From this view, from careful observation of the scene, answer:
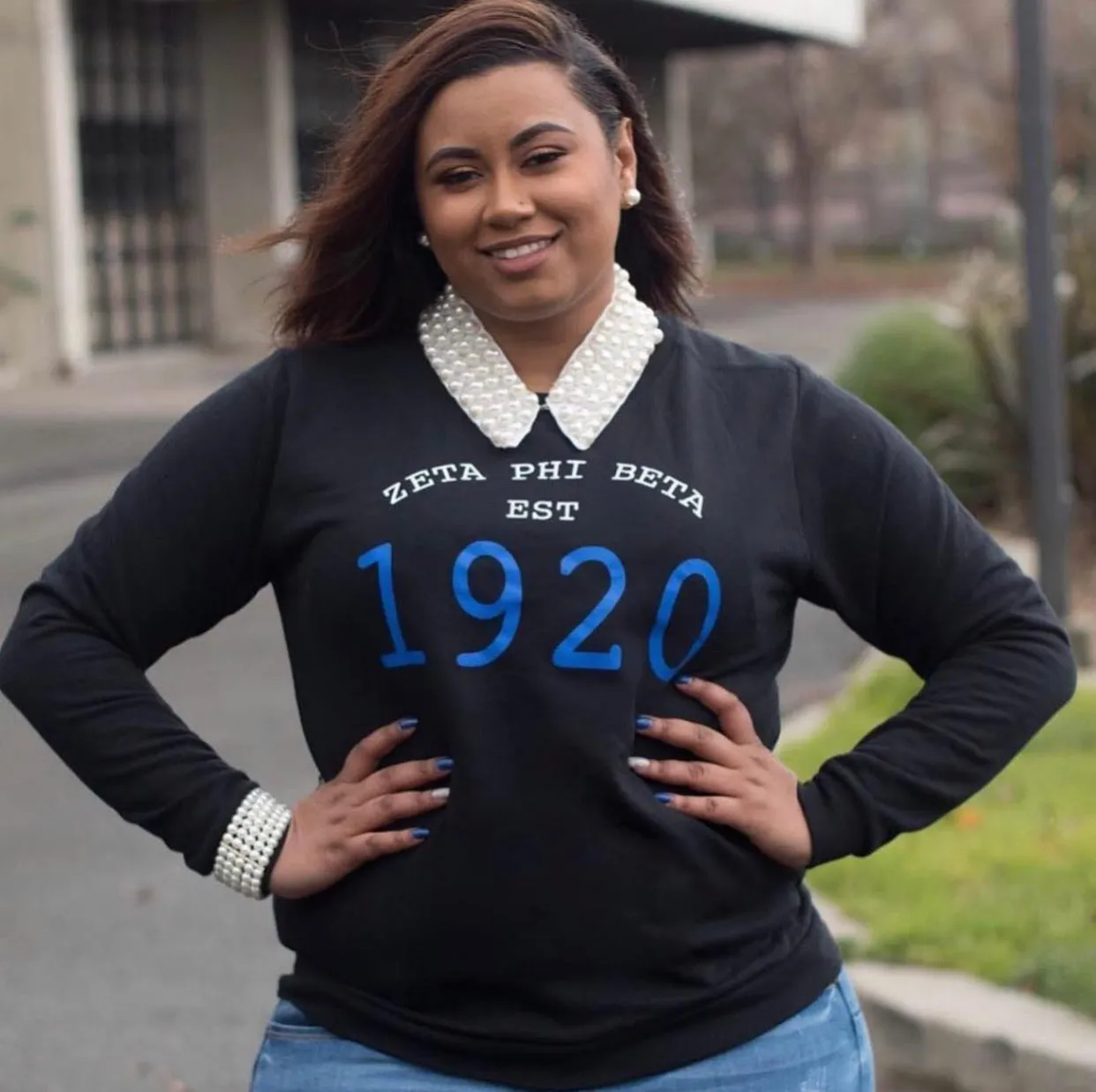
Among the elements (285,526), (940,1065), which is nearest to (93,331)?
(940,1065)

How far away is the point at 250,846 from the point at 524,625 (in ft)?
1.26

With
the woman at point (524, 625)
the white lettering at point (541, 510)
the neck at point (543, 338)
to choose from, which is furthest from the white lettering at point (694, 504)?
the neck at point (543, 338)

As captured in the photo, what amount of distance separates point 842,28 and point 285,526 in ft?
108

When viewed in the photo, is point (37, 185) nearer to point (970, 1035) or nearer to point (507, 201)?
point (970, 1035)

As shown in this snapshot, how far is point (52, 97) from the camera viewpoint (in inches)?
887

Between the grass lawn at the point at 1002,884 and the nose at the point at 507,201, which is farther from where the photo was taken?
the grass lawn at the point at 1002,884

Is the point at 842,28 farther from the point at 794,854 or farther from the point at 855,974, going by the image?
the point at 794,854

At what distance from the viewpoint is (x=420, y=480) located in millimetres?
2180

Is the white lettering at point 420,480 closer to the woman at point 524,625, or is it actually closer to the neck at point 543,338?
the woman at point 524,625

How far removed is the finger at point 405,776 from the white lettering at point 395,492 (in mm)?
248

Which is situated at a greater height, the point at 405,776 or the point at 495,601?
the point at 495,601

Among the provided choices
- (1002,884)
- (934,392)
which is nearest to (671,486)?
(1002,884)

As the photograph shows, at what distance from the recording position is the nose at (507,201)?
86.7 inches

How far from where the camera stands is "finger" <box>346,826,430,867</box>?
85.4 inches
